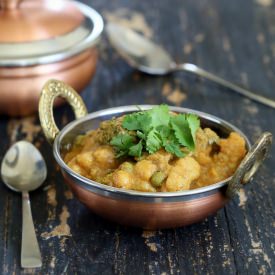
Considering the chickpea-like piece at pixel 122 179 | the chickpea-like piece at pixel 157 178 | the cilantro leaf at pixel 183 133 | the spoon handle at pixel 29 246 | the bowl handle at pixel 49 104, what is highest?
the cilantro leaf at pixel 183 133

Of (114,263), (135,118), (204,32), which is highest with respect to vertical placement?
(135,118)

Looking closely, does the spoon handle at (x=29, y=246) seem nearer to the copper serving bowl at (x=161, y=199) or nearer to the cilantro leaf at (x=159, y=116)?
the copper serving bowl at (x=161, y=199)

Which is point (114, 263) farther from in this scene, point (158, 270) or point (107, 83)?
point (107, 83)

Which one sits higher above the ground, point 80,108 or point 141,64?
→ point 80,108

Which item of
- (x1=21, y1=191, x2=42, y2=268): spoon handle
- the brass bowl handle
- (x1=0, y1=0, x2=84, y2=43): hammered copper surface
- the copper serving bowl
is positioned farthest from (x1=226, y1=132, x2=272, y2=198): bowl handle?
the brass bowl handle

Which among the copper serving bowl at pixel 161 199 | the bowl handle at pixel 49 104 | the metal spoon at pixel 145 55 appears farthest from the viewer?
the metal spoon at pixel 145 55

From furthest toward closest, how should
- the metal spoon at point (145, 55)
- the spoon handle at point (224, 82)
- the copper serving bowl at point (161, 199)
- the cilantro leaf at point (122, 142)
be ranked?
the metal spoon at point (145, 55)
the spoon handle at point (224, 82)
the cilantro leaf at point (122, 142)
the copper serving bowl at point (161, 199)

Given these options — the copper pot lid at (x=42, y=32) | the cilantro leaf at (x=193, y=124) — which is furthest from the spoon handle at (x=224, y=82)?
the cilantro leaf at (x=193, y=124)

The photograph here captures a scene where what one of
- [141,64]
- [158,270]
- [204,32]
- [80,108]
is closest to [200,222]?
[158,270]

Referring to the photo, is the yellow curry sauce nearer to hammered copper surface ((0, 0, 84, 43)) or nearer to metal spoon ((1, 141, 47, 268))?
metal spoon ((1, 141, 47, 268))

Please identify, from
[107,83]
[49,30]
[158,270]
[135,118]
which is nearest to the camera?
[158,270]
